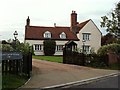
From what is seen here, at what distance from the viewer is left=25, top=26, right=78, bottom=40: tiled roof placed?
62616mm

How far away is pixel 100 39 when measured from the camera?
2621 inches

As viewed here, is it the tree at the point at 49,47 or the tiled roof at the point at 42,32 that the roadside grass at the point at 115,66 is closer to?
the tree at the point at 49,47

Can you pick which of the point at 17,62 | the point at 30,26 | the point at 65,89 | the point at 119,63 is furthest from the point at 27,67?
the point at 30,26

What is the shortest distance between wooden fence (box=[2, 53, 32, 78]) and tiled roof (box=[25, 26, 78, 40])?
134 feet

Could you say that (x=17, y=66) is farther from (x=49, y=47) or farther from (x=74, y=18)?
(x=74, y=18)

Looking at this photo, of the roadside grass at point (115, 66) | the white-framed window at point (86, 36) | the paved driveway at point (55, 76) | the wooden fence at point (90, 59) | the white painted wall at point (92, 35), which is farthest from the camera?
the white-framed window at point (86, 36)

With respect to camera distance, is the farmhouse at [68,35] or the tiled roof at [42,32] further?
the farmhouse at [68,35]

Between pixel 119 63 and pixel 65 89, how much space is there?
65.0 ft

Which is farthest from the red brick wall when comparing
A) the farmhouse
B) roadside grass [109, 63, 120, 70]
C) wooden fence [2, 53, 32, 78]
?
the farmhouse

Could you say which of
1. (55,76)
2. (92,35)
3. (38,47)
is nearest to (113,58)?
(55,76)

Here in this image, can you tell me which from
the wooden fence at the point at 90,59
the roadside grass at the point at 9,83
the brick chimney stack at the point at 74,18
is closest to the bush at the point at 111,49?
the wooden fence at the point at 90,59

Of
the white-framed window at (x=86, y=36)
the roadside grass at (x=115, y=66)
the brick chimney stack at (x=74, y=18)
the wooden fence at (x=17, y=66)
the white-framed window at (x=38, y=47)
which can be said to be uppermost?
the brick chimney stack at (x=74, y=18)

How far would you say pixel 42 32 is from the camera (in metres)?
64.6

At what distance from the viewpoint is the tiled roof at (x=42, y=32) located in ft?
205
